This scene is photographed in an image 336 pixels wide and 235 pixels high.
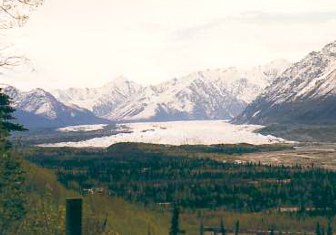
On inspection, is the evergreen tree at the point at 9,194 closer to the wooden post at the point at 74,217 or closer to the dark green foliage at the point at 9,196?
the dark green foliage at the point at 9,196

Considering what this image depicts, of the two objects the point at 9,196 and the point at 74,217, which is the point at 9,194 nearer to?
the point at 9,196

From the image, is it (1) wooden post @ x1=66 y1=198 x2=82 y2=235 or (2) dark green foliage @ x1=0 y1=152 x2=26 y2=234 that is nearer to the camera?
(1) wooden post @ x1=66 y1=198 x2=82 y2=235

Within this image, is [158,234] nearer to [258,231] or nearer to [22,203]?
[258,231]

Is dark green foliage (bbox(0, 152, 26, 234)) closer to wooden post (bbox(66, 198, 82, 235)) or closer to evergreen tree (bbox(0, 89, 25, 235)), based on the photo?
evergreen tree (bbox(0, 89, 25, 235))

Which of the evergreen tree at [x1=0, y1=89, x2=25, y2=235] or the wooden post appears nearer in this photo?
the wooden post

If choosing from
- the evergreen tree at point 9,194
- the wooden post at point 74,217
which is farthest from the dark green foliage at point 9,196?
the wooden post at point 74,217

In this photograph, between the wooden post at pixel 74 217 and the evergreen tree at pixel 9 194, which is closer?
the wooden post at pixel 74 217

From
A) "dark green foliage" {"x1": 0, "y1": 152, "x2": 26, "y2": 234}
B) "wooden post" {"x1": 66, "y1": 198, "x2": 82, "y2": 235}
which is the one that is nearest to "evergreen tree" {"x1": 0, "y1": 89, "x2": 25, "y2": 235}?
"dark green foliage" {"x1": 0, "y1": 152, "x2": 26, "y2": 234}

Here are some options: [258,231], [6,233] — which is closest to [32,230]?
[6,233]

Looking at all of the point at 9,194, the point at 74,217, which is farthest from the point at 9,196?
the point at 74,217
